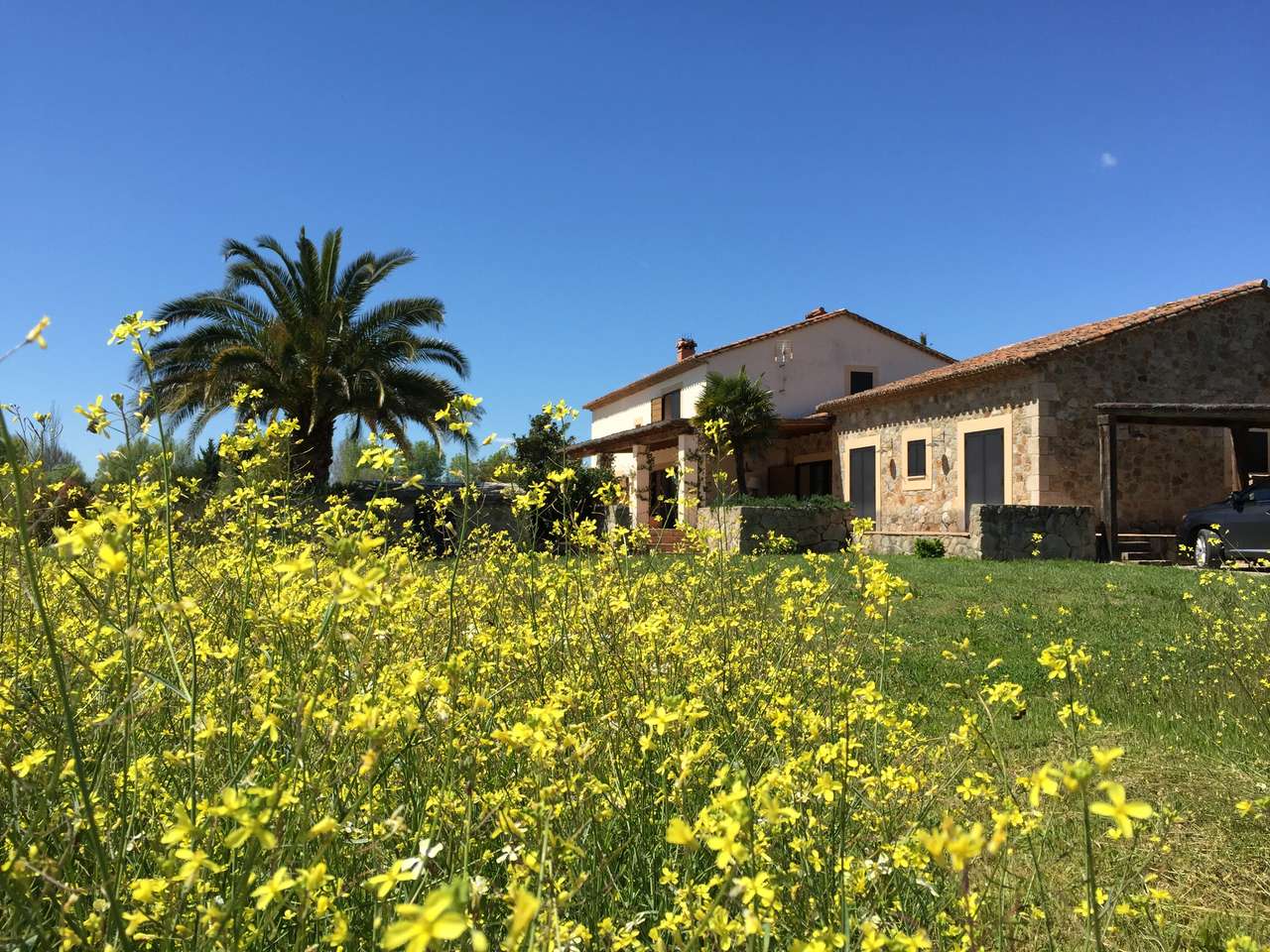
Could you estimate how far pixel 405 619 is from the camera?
2322 mm

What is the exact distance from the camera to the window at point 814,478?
63.6 feet

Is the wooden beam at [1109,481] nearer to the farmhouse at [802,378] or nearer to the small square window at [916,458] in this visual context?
Answer: the small square window at [916,458]

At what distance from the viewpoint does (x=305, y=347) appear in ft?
46.3

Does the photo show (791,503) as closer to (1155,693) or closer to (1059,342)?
(1059,342)

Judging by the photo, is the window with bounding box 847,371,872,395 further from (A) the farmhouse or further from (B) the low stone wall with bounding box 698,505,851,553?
(B) the low stone wall with bounding box 698,505,851,553

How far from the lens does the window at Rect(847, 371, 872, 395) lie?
67.0 feet

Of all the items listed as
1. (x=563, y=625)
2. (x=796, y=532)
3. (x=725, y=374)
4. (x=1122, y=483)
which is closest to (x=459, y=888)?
(x=563, y=625)

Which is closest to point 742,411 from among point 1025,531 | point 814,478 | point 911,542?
point 814,478

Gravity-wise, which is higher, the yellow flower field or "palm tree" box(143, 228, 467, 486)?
"palm tree" box(143, 228, 467, 486)

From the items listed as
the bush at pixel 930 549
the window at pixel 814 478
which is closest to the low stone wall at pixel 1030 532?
the bush at pixel 930 549

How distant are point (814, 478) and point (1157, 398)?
301 inches

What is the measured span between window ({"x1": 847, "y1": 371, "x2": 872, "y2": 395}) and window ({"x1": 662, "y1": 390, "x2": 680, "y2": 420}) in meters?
4.67

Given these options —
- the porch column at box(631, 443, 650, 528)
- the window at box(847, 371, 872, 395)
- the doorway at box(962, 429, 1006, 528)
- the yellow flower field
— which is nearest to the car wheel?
the doorway at box(962, 429, 1006, 528)

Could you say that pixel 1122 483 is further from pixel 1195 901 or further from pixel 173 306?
pixel 173 306
